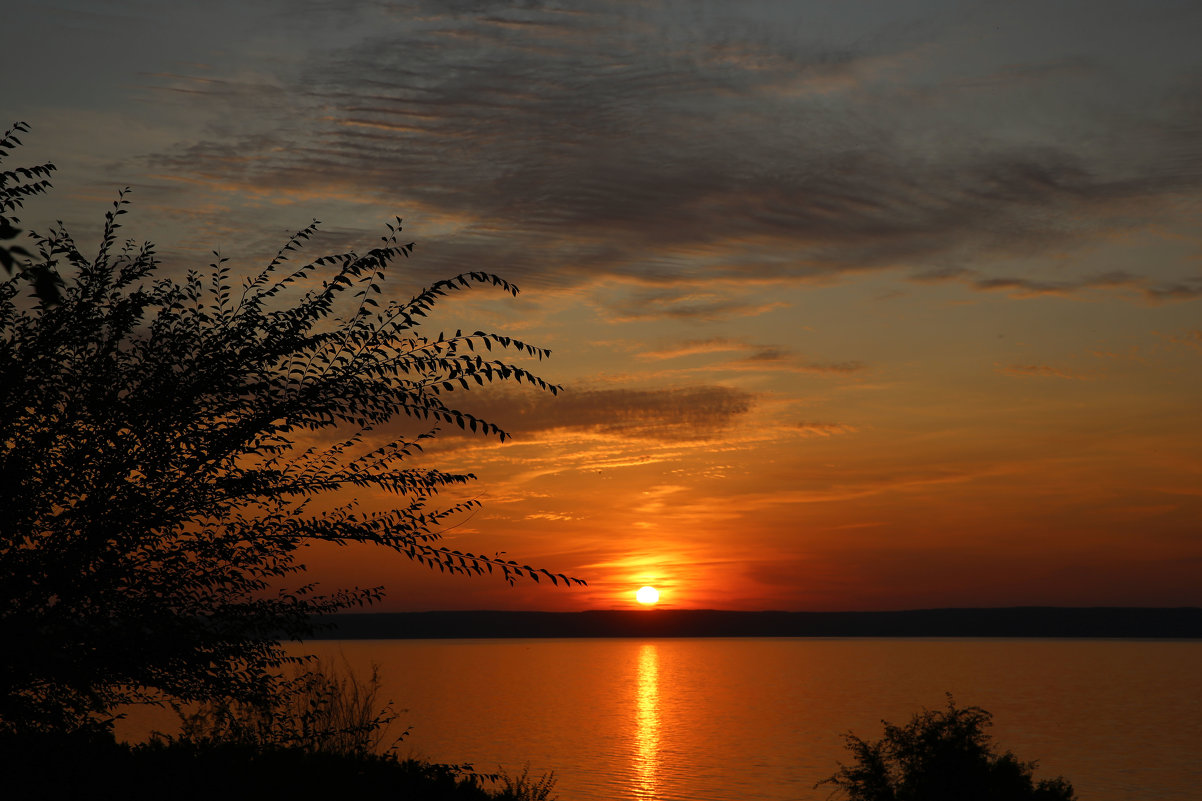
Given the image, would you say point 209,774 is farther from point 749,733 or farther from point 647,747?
point 749,733

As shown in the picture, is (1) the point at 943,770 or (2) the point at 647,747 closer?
(1) the point at 943,770

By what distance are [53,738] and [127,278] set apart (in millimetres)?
4717

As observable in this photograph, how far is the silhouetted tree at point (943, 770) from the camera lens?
26.5 m

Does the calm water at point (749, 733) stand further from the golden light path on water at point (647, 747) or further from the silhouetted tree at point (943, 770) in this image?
Answer: the silhouetted tree at point (943, 770)

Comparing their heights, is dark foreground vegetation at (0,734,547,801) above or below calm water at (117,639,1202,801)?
above

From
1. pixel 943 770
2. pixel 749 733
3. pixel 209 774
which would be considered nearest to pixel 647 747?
pixel 749 733

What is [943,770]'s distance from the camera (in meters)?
26.5

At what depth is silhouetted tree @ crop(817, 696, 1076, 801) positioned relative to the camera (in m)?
26.5

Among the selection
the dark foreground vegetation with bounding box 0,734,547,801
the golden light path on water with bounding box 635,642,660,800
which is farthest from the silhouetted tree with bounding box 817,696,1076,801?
the golden light path on water with bounding box 635,642,660,800

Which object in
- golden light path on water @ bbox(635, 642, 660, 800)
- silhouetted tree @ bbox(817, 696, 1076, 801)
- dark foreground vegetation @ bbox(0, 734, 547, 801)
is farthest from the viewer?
golden light path on water @ bbox(635, 642, 660, 800)

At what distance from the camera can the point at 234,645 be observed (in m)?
10.6

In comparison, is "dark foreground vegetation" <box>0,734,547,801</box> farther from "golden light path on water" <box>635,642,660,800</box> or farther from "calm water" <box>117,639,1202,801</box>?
"golden light path on water" <box>635,642,660,800</box>

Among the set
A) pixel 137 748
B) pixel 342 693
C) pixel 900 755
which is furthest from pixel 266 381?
pixel 900 755

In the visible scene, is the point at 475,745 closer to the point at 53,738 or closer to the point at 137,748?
the point at 137,748
